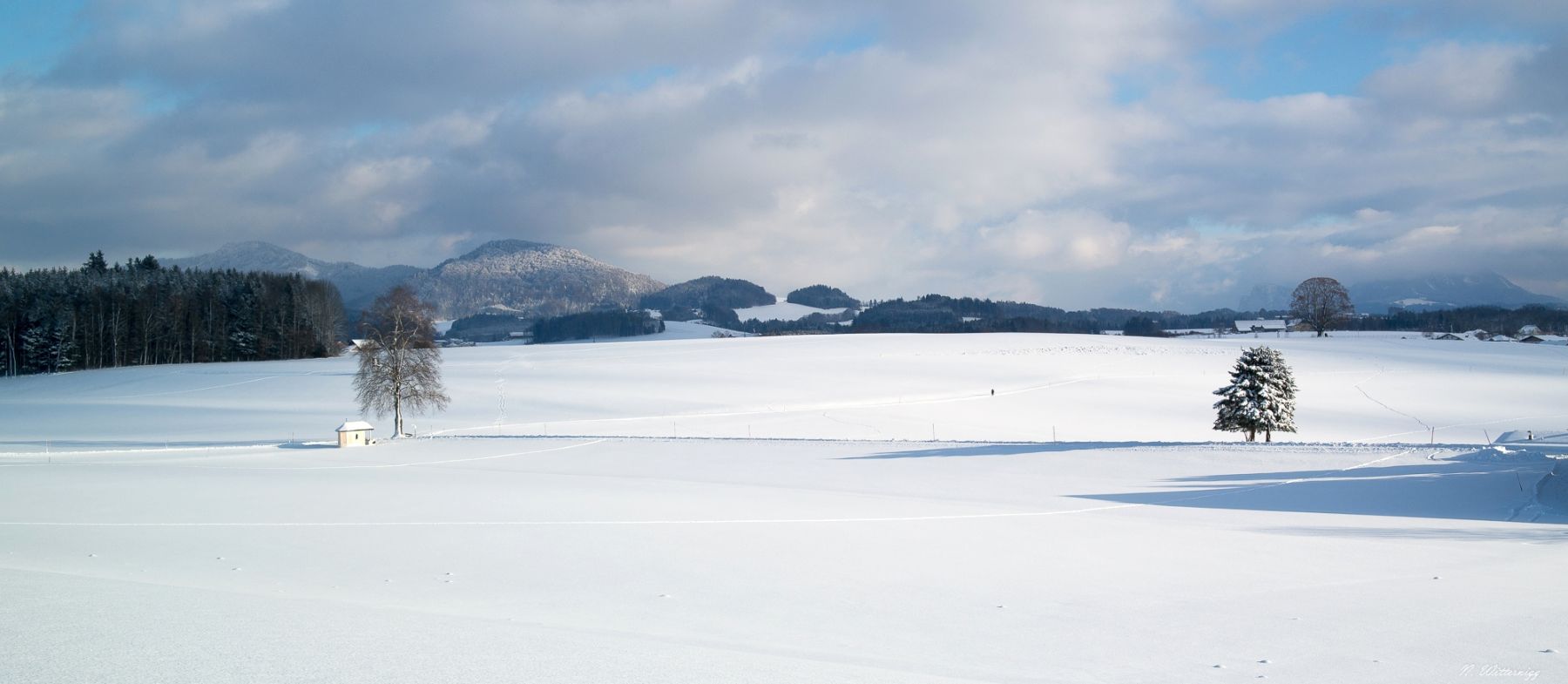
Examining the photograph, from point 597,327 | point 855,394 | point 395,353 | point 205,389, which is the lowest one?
point 855,394

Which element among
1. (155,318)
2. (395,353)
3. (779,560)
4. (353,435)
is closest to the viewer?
(779,560)

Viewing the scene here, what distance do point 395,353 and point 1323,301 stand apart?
91645mm

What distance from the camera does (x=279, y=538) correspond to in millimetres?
13977

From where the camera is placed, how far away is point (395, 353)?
1506 inches

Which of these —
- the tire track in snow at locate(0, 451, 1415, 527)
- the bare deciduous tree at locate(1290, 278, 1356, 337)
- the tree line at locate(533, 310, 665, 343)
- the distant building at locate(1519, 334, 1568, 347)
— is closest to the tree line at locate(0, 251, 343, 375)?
the tree line at locate(533, 310, 665, 343)

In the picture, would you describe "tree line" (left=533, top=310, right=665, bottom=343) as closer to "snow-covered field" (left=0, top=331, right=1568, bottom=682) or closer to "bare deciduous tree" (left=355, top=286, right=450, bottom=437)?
"bare deciduous tree" (left=355, top=286, right=450, bottom=437)

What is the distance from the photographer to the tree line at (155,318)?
247ft

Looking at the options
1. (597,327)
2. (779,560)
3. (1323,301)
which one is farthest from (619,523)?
(597,327)

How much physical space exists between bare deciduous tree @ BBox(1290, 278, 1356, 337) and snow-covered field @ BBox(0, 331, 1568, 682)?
5932cm

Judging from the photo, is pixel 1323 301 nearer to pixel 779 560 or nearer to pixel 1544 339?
pixel 1544 339

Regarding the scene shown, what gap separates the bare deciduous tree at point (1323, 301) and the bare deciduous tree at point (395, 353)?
88365mm

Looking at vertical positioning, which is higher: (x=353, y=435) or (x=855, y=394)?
(x=855, y=394)
